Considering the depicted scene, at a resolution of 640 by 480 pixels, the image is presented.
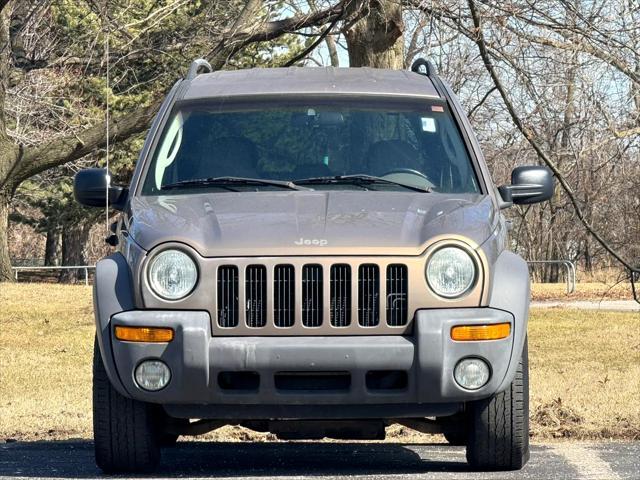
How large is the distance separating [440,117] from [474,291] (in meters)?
1.68

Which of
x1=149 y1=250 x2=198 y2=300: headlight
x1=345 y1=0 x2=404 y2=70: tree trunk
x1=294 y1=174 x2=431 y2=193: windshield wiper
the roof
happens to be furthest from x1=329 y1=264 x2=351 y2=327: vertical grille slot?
x1=345 y1=0 x2=404 y2=70: tree trunk

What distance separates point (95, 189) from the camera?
6.93 metres

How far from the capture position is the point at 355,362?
222 inches

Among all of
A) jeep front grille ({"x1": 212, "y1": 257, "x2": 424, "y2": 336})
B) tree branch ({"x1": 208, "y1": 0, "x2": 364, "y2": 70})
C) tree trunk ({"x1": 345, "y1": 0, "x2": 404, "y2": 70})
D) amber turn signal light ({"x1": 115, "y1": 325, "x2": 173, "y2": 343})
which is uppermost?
tree branch ({"x1": 208, "y1": 0, "x2": 364, "y2": 70})

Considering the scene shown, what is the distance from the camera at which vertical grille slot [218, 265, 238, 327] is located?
576cm

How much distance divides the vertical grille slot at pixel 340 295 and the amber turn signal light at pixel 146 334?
70 cm

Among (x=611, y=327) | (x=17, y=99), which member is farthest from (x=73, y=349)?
(x=17, y=99)

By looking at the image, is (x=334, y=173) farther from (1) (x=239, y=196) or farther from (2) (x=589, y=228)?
(2) (x=589, y=228)

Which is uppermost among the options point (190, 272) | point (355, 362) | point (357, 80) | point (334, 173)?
point (357, 80)

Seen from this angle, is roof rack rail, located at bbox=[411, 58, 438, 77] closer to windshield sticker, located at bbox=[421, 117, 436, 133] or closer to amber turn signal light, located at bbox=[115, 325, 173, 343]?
windshield sticker, located at bbox=[421, 117, 436, 133]

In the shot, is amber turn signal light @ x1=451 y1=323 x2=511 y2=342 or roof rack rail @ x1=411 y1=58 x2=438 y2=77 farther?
roof rack rail @ x1=411 y1=58 x2=438 y2=77

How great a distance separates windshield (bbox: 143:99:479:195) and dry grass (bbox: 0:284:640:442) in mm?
2629

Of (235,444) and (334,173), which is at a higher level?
(334,173)

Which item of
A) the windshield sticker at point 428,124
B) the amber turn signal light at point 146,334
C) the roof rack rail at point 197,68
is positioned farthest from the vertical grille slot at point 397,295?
the roof rack rail at point 197,68
